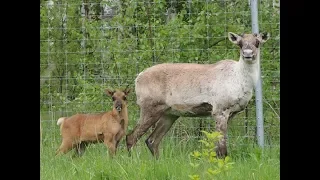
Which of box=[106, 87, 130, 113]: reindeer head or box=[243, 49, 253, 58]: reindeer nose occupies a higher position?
box=[243, 49, 253, 58]: reindeer nose

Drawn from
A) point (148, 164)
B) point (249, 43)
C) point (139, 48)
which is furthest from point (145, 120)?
point (148, 164)

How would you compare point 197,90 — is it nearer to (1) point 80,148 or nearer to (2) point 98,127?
(2) point 98,127

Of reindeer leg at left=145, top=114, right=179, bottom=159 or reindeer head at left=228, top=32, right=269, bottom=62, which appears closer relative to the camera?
reindeer head at left=228, top=32, right=269, bottom=62

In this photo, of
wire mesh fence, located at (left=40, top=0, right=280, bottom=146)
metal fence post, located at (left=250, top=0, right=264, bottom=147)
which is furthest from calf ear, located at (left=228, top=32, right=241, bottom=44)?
wire mesh fence, located at (left=40, top=0, right=280, bottom=146)

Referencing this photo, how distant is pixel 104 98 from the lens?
24.1ft

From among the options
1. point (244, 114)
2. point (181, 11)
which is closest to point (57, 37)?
point (181, 11)

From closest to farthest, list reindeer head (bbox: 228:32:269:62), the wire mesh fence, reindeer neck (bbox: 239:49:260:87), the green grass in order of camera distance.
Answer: the green grass → reindeer head (bbox: 228:32:269:62) → reindeer neck (bbox: 239:49:260:87) → the wire mesh fence

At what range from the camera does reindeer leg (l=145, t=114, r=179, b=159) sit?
6.71m

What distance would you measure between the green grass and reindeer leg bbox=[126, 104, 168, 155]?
0.34ft

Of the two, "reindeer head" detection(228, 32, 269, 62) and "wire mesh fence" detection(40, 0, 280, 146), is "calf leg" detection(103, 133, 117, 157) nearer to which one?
"wire mesh fence" detection(40, 0, 280, 146)

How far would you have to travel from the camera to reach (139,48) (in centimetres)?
733

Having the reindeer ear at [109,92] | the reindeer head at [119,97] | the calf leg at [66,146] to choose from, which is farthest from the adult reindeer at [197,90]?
the calf leg at [66,146]
